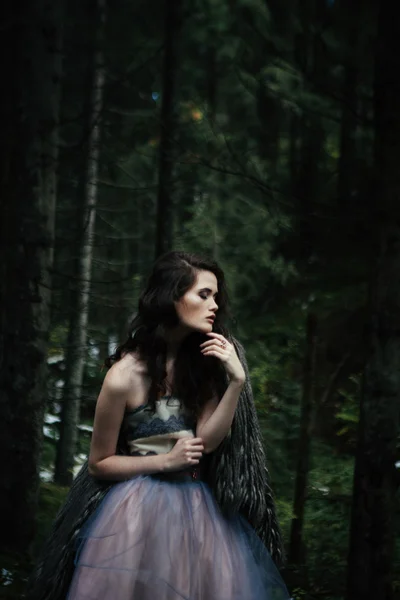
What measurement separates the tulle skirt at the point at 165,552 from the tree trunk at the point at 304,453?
5.01m

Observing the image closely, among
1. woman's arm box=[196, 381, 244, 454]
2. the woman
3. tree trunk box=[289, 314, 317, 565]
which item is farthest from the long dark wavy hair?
tree trunk box=[289, 314, 317, 565]

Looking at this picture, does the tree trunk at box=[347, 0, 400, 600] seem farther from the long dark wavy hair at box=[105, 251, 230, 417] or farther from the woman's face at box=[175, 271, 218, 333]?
the woman's face at box=[175, 271, 218, 333]

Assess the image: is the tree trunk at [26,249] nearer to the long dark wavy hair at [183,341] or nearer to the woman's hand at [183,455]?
the long dark wavy hair at [183,341]

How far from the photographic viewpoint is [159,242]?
10.9 meters

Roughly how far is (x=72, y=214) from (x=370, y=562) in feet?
47.5

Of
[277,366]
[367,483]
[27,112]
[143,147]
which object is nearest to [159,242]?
[277,366]

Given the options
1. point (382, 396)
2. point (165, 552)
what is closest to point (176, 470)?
point (165, 552)

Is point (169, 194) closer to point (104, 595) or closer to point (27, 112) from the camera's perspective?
point (27, 112)

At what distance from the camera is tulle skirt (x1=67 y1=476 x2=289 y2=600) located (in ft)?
10.7

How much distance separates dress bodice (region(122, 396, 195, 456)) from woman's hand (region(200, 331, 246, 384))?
286mm

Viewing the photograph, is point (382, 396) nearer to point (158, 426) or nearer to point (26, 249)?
point (158, 426)

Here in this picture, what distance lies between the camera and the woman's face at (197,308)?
3551 mm

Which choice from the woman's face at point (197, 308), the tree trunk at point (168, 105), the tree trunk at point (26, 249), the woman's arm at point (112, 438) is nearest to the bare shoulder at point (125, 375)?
the woman's arm at point (112, 438)

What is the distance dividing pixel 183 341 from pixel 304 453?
515 cm
